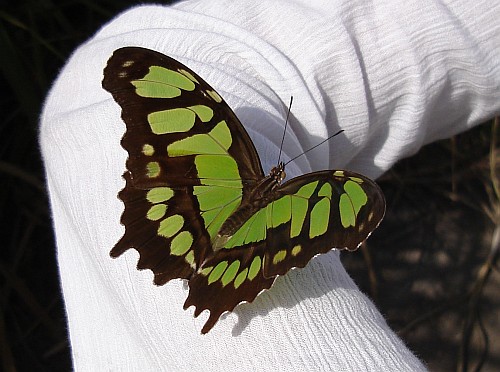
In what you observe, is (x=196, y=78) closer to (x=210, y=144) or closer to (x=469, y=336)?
(x=210, y=144)

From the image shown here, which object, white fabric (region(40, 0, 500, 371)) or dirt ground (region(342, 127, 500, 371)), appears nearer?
white fabric (region(40, 0, 500, 371))

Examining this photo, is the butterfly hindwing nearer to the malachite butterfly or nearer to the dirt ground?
the malachite butterfly

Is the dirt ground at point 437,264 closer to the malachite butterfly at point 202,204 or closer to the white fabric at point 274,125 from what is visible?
the white fabric at point 274,125

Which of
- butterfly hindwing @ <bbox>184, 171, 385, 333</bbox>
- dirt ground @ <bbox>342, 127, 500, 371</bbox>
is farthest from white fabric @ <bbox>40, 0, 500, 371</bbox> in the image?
dirt ground @ <bbox>342, 127, 500, 371</bbox>

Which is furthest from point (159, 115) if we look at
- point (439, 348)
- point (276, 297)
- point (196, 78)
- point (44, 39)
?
point (439, 348)

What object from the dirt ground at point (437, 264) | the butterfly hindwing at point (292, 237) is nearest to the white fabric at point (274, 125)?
the butterfly hindwing at point (292, 237)
